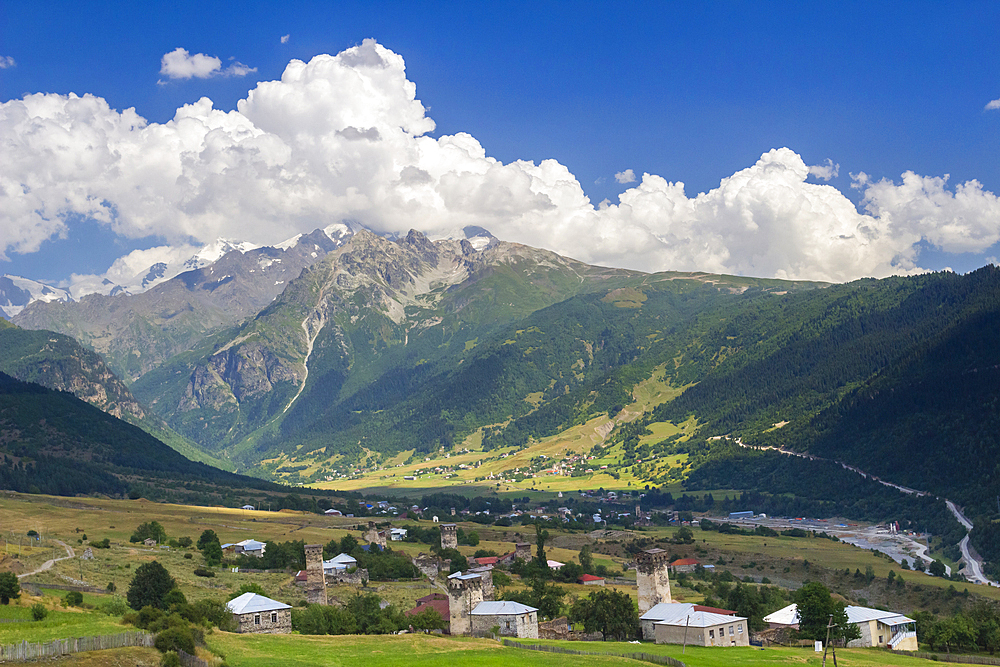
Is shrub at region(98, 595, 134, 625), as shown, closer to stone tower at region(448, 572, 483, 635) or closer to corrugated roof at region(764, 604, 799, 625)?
stone tower at region(448, 572, 483, 635)

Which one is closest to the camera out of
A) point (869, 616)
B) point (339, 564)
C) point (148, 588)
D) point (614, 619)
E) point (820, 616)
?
point (148, 588)

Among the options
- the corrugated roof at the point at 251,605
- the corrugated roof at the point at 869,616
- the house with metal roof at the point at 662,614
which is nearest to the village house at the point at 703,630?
the house with metal roof at the point at 662,614

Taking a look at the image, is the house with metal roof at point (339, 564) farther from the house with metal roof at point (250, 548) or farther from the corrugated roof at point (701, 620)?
the corrugated roof at point (701, 620)

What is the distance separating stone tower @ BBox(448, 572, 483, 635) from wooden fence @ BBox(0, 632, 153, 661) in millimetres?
28664

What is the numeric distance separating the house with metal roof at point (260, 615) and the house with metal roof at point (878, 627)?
37948mm

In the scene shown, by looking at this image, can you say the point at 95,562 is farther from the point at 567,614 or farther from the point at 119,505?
the point at 119,505

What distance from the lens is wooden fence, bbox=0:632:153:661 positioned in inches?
1345

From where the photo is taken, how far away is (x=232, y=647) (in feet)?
155

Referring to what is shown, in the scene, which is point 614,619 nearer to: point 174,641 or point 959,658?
point 959,658

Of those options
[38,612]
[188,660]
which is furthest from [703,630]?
[38,612]

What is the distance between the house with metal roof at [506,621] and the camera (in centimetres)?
6303

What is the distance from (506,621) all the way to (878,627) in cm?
2964

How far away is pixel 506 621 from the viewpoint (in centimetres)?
6322

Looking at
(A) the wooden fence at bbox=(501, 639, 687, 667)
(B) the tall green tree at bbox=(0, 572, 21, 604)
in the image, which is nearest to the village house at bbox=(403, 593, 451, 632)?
(A) the wooden fence at bbox=(501, 639, 687, 667)
